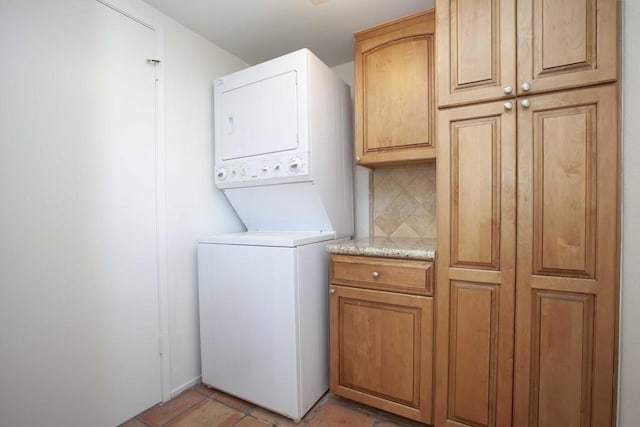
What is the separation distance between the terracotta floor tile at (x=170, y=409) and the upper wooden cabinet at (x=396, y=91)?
1.82 metres

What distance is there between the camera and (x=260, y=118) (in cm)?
177

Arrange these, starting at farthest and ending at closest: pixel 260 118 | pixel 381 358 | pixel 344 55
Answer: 1. pixel 344 55
2. pixel 260 118
3. pixel 381 358

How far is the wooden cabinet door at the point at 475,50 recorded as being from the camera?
120cm

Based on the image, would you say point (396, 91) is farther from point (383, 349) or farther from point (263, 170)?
point (383, 349)

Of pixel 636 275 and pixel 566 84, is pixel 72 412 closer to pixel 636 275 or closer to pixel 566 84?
pixel 636 275

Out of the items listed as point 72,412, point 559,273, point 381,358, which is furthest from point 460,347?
point 72,412

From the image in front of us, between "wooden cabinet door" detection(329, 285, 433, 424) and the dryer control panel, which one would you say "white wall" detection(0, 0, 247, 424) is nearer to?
the dryer control panel

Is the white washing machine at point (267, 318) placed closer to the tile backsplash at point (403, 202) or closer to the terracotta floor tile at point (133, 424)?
the terracotta floor tile at point (133, 424)

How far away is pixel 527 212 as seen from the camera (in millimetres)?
1176

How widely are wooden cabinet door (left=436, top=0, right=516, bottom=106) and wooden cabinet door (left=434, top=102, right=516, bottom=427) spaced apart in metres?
0.08

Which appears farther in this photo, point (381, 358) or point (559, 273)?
point (381, 358)

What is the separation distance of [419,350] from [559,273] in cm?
70

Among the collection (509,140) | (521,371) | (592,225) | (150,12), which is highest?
(150,12)

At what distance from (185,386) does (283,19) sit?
240 cm
